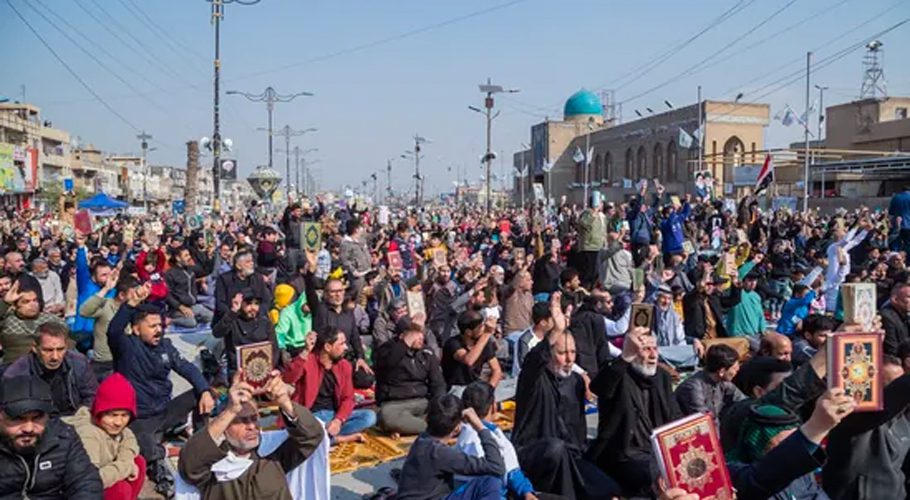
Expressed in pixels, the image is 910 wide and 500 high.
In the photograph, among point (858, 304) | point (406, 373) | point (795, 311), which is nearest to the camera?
point (858, 304)

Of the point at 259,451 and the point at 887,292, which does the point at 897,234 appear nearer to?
the point at 887,292

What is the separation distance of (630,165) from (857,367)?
201ft

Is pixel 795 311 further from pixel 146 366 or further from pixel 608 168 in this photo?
pixel 608 168

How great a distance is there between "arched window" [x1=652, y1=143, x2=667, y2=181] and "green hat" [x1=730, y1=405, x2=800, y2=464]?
54395mm

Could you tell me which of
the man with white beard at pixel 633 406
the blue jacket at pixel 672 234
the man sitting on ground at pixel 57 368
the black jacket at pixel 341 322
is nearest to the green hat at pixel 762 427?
the man with white beard at pixel 633 406

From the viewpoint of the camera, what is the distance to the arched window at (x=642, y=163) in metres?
60.1

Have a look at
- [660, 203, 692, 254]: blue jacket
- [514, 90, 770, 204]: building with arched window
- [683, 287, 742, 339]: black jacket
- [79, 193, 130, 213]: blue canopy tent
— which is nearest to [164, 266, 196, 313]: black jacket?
[683, 287, 742, 339]: black jacket

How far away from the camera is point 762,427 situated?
399 centimetres

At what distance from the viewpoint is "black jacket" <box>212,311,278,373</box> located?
26.6ft

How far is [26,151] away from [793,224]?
47449 millimetres

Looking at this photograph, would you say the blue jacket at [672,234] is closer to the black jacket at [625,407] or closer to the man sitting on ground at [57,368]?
the black jacket at [625,407]

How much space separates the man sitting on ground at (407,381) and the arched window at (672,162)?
48.9 metres

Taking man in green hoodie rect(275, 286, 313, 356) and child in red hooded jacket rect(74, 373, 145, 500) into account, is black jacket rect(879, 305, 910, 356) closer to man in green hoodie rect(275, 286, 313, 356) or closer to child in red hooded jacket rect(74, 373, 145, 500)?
man in green hoodie rect(275, 286, 313, 356)

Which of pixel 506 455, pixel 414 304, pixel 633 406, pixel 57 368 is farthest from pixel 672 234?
pixel 57 368
